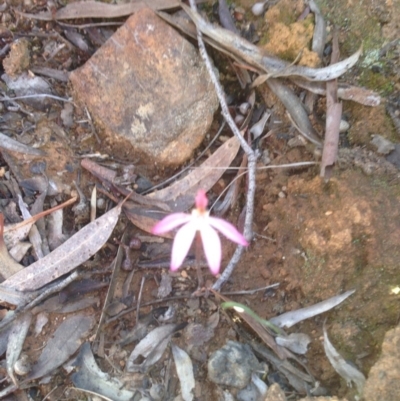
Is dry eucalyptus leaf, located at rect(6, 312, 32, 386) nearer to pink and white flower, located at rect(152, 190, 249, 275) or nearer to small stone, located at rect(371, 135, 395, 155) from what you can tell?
pink and white flower, located at rect(152, 190, 249, 275)

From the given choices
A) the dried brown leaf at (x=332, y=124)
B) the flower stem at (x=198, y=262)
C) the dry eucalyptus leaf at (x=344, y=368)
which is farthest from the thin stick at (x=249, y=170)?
the dry eucalyptus leaf at (x=344, y=368)

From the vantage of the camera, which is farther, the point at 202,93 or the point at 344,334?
the point at 202,93

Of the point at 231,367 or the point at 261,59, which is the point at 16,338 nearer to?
the point at 231,367

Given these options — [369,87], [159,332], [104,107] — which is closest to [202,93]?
[104,107]

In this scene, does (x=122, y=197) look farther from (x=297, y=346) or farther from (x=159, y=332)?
(x=297, y=346)

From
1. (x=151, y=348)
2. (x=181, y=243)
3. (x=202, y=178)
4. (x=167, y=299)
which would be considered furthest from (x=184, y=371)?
(x=202, y=178)
